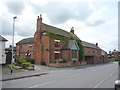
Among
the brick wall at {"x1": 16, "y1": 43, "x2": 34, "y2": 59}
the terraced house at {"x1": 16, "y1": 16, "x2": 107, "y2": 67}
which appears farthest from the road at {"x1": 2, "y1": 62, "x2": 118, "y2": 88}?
the brick wall at {"x1": 16, "y1": 43, "x2": 34, "y2": 59}

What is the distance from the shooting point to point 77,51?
43344mm

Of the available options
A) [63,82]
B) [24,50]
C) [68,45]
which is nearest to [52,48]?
[68,45]

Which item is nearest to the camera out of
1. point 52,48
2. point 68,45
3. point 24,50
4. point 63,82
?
point 63,82

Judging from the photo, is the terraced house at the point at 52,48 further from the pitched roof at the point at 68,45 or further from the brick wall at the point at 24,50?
the brick wall at the point at 24,50

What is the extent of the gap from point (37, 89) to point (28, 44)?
37937mm

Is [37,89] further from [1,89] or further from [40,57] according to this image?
[40,57]

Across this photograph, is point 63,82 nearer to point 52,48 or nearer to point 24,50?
point 52,48

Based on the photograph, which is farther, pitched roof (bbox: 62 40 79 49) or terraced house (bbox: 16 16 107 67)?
pitched roof (bbox: 62 40 79 49)

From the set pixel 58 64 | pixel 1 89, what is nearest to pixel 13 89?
pixel 1 89

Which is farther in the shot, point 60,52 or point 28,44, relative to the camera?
point 28,44

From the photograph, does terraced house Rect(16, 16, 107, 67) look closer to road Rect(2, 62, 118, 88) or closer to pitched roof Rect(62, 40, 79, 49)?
pitched roof Rect(62, 40, 79, 49)

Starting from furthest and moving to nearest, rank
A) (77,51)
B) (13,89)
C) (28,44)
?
(28,44) → (77,51) → (13,89)

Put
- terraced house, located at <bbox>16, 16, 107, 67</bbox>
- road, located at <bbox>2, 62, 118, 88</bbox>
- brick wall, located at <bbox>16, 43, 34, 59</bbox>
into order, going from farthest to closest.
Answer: brick wall, located at <bbox>16, 43, 34, 59</bbox> → terraced house, located at <bbox>16, 16, 107, 67</bbox> → road, located at <bbox>2, 62, 118, 88</bbox>

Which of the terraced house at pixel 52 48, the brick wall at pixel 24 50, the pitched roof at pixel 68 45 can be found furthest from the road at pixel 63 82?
the brick wall at pixel 24 50
